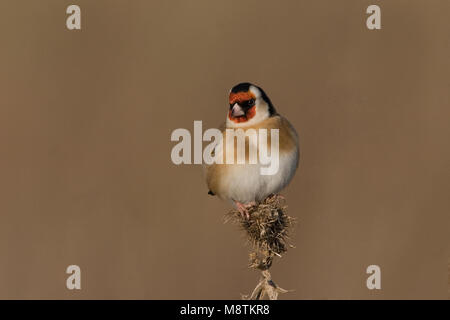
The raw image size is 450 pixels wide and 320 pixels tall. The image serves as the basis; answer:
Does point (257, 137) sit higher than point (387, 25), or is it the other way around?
point (387, 25)

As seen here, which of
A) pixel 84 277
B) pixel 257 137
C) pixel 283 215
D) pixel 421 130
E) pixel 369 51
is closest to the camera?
pixel 283 215

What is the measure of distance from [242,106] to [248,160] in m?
0.36

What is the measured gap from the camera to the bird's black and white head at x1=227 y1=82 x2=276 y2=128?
4156mm

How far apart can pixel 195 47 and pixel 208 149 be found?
8.39 feet

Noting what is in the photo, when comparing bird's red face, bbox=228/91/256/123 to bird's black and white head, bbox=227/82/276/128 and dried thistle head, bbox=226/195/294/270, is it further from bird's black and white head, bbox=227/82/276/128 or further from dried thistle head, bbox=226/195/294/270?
dried thistle head, bbox=226/195/294/270

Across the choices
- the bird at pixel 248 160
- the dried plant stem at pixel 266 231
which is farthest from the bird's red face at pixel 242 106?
the dried plant stem at pixel 266 231

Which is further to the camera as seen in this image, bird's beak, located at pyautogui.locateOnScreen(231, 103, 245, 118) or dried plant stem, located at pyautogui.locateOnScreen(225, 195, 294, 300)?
bird's beak, located at pyautogui.locateOnScreen(231, 103, 245, 118)

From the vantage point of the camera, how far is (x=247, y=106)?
13.8ft

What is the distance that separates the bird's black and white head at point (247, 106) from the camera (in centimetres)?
416

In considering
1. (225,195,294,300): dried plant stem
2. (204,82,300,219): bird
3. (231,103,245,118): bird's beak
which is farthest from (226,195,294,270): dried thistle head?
(231,103,245,118): bird's beak

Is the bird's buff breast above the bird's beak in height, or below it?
below

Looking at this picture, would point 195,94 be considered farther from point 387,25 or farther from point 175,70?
point 387,25

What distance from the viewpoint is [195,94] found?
6.55 m

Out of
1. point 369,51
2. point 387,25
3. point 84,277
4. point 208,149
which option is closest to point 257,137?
point 208,149
